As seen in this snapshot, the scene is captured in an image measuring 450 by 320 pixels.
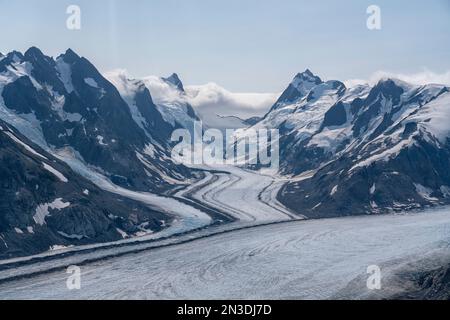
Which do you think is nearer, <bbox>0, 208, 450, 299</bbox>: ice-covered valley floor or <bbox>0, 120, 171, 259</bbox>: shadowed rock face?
<bbox>0, 208, 450, 299</bbox>: ice-covered valley floor

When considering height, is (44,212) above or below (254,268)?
above

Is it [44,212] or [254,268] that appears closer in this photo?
[254,268]

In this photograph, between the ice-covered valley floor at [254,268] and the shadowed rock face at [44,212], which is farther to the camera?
the shadowed rock face at [44,212]
